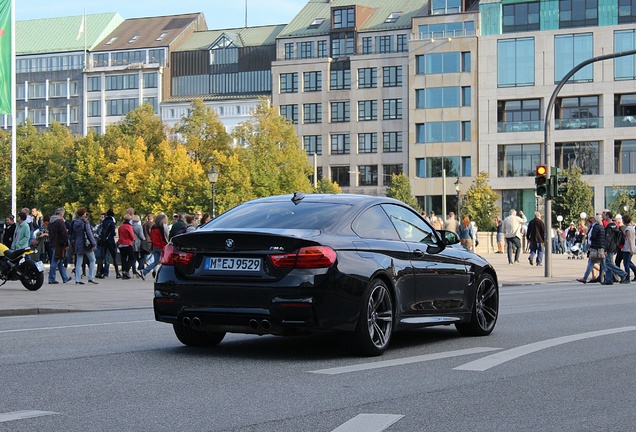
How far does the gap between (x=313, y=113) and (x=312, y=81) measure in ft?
9.79

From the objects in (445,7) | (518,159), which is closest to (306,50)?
(445,7)

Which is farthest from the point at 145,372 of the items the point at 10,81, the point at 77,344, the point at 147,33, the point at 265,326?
the point at 147,33

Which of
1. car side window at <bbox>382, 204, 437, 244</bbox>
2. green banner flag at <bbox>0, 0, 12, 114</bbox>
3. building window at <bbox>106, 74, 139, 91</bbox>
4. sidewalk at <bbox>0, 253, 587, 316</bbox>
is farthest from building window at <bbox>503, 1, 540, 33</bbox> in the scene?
car side window at <bbox>382, 204, 437, 244</bbox>

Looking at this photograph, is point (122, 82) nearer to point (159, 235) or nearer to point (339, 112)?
point (339, 112)

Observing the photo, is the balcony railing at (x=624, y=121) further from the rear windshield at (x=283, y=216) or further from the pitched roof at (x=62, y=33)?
the rear windshield at (x=283, y=216)

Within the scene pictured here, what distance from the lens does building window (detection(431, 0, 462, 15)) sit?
97.8m

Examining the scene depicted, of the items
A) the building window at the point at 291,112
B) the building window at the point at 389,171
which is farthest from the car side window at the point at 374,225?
the building window at the point at 291,112

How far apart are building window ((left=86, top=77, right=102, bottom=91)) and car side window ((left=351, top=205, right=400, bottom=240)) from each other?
114418 mm

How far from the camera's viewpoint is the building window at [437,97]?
96875mm

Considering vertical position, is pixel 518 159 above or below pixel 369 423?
above

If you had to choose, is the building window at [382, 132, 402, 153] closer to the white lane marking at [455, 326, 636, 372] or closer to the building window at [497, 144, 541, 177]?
the building window at [497, 144, 541, 177]

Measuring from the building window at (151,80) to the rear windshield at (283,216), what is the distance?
110347 mm

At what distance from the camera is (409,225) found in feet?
38.1

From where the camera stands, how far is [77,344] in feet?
37.2
